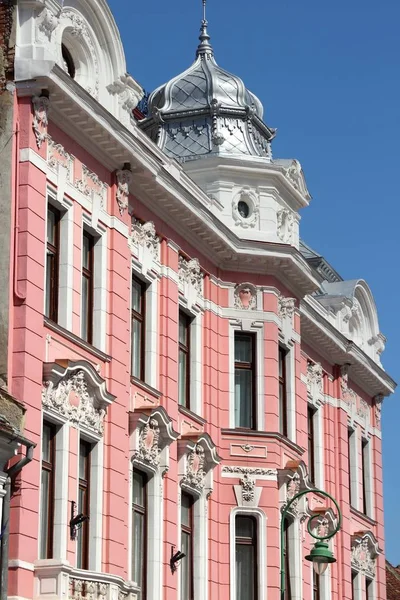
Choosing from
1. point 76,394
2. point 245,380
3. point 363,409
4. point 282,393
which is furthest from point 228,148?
point 363,409

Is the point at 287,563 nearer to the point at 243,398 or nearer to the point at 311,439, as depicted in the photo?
the point at 243,398

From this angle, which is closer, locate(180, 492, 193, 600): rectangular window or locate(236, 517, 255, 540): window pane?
locate(180, 492, 193, 600): rectangular window

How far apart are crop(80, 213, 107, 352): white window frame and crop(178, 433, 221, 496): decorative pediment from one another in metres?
4.41

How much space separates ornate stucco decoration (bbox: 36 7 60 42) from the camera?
28672 mm

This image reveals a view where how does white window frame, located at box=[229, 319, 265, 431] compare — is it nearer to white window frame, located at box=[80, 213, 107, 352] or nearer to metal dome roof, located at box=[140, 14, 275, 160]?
metal dome roof, located at box=[140, 14, 275, 160]

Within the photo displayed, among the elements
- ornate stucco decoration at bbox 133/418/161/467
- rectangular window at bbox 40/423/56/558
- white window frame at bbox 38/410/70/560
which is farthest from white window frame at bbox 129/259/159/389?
rectangular window at bbox 40/423/56/558

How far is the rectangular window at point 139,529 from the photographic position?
104 ft

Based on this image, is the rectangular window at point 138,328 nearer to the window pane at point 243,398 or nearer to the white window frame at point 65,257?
the white window frame at point 65,257

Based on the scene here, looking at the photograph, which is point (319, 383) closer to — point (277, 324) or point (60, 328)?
point (277, 324)

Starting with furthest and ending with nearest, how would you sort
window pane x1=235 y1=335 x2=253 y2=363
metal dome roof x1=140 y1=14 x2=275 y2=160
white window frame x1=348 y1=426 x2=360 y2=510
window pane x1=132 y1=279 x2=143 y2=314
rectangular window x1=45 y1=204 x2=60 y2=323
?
white window frame x1=348 y1=426 x2=360 y2=510, metal dome roof x1=140 y1=14 x2=275 y2=160, window pane x1=235 y1=335 x2=253 y2=363, window pane x1=132 y1=279 x2=143 y2=314, rectangular window x1=45 y1=204 x2=60 y2=323

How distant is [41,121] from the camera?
2855 centimetres

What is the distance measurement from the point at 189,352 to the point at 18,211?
903cm

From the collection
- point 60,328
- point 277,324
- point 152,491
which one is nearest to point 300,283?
point 277,324

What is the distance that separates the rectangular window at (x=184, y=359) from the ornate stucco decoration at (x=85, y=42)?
6.49 metres
